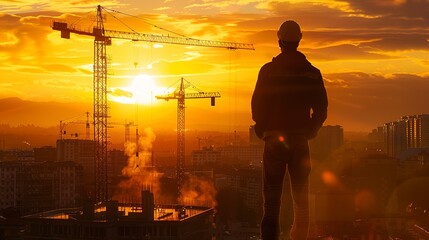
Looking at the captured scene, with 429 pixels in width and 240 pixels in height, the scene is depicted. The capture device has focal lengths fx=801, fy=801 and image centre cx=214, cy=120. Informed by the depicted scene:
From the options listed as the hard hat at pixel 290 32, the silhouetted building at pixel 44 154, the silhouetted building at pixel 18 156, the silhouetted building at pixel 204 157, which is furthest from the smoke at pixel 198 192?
the hard hat at pixel 290 32

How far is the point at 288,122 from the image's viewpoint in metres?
5.69

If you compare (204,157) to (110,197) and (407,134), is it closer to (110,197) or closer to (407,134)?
(407,134)

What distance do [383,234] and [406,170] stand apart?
28.4m

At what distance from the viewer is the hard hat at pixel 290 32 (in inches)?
227

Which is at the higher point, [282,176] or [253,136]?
[253,136]

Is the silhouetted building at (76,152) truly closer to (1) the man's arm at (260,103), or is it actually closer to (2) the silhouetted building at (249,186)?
(2) the silhouetted building at (249,186)

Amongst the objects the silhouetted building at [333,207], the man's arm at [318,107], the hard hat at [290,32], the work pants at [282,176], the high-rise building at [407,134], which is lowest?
the silhouetted building at [333,207]

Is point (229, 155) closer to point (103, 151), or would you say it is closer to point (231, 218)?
point (231, 218)

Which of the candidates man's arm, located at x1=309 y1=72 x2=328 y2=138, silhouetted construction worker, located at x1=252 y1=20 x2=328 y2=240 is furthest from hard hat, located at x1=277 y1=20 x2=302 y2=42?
man's arm, located at x1=309 y1=72 x2=328 y2=138

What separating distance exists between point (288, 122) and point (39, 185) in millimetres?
52937

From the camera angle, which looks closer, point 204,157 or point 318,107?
point 318,107

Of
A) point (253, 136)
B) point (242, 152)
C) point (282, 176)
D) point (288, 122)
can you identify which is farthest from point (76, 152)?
point (288, 122)

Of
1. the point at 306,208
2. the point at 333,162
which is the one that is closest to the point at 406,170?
the point at 333,162

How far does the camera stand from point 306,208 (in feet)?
19.0
